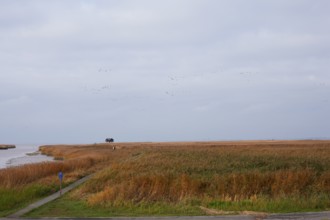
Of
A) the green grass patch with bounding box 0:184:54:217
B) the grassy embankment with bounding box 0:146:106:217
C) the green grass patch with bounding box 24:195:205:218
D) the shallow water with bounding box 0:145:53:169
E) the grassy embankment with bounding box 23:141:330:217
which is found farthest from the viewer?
the shallow water with bounding box 0:145:53:169

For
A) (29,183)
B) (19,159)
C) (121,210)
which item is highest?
(121,210)

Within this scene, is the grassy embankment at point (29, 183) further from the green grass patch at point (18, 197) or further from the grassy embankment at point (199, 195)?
the grassy embankment at point (199, 195)

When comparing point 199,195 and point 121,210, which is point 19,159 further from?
point 121,210

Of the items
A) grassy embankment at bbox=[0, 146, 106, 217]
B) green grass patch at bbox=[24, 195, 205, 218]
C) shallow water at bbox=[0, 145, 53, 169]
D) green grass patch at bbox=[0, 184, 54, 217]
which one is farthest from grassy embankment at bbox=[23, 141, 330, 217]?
shallow water at bbox=[0, 145, 53, 169]

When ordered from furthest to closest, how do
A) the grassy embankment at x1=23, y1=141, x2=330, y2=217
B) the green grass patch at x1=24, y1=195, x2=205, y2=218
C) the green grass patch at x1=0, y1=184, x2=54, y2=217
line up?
the green grass patch at x1=0, y1=184, x2=54, y2=217
the grassy embankment at x1=23, y1=141, x2=330, y2=217
the green grass patch at x1=24, y1=195, x2=205, y2=218

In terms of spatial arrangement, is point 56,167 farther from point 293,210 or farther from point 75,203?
point 293,210

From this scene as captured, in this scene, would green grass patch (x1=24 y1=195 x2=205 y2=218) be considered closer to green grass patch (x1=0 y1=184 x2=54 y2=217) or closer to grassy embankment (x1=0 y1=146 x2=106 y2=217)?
green grass patch (x1=0 y1=184 x2=54 y2=217)

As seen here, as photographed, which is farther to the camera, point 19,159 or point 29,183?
point 19,159

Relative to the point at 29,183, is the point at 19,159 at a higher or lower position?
lower

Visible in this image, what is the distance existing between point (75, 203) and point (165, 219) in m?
5.92

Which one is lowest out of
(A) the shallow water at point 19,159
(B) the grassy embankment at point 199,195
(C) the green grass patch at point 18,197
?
(A) the shallow water at point 19,159

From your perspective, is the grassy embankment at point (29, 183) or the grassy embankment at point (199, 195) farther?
the grassy embankment at point (29, 183)

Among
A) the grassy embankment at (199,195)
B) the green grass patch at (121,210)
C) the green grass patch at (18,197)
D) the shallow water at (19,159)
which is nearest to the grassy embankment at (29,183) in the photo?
the green grass patch at (18,197)

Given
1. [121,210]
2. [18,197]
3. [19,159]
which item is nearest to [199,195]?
[121,210]
